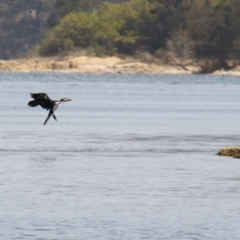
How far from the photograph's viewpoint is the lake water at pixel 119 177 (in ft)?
60.6

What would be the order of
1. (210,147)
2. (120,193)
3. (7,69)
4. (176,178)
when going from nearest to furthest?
(120,193) → (176,178) → (210,147) → (7,69)

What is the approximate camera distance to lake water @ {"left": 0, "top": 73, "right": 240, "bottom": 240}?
18469mm

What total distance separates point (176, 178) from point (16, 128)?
15230mm

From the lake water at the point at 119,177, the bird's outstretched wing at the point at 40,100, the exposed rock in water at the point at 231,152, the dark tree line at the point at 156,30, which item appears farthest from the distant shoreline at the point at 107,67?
the bird's outstretched wing at the point at 40,100

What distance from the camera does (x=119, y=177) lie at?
24.3 m

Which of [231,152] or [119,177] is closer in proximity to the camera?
[119,177]

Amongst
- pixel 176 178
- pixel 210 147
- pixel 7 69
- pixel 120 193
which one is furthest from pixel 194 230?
pixel 7 69

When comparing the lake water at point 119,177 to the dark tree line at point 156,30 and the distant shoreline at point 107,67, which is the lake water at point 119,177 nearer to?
the distant shoreline at point 107,67

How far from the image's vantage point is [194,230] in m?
18.2

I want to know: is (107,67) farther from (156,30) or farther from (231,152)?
(231,152)

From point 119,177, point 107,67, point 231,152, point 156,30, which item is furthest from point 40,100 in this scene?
point 156,30

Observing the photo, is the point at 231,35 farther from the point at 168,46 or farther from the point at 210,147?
the point at 210,147

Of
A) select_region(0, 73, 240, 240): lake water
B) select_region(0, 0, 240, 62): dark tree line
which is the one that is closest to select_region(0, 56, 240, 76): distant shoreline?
select_region(0, 0, 240, 62): dark tree line

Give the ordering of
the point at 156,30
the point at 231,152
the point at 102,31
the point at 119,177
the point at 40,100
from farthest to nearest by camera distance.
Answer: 1. the point at 102,31
2. the point at 156,30
3. the point at 231,152
4. the point at 40,100
5. the point at 119,177
